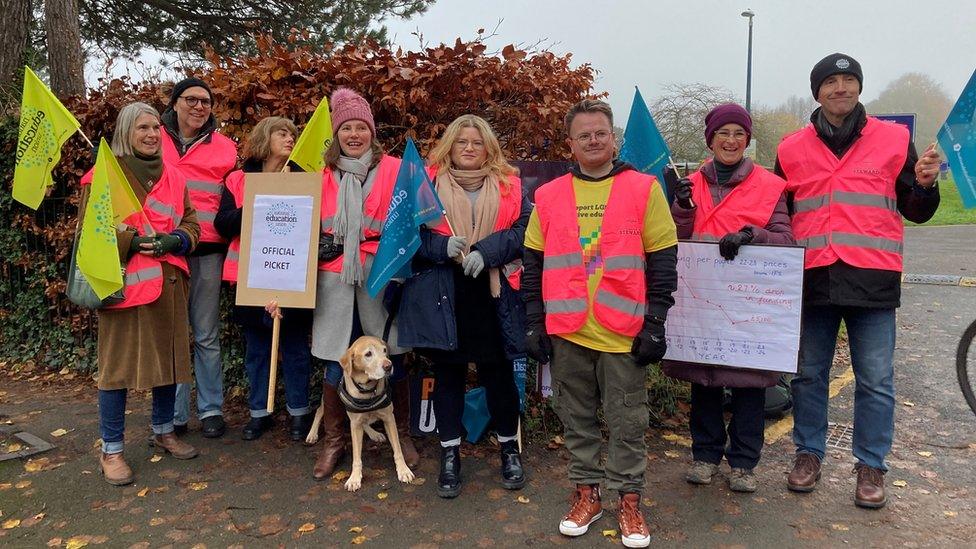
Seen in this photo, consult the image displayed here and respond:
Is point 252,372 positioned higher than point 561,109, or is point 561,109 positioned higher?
point 561,109

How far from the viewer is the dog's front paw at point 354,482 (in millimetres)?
3936

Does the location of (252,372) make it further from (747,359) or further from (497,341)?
(747,359)

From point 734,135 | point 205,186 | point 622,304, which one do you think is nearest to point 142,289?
point 205,186

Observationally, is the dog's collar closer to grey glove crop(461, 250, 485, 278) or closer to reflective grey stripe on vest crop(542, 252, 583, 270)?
grey glove crop(461, 250, 485, 278)

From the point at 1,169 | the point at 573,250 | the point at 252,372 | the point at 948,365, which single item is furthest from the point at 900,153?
the point at 1,169

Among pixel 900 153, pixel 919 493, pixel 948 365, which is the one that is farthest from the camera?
pixel 948 365

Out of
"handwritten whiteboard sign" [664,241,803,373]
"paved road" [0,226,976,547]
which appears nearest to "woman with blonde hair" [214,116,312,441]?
"paved road" [0,226,976,547]

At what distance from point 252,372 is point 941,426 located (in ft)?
15.6

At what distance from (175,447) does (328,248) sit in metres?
1.68

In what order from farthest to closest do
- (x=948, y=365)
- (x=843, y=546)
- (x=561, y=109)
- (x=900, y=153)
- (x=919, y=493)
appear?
1. (x=948, y=365)
2. (x=561, y=109)
3. (x=919, y=493)
4. (x=900, y=153)
5. (x=843, y=546)

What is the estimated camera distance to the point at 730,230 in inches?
144

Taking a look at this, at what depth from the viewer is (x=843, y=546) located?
10.6 ft

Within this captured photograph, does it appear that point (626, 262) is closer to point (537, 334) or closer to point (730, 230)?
point (537, 334)

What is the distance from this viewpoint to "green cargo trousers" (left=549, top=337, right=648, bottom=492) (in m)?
3.30
